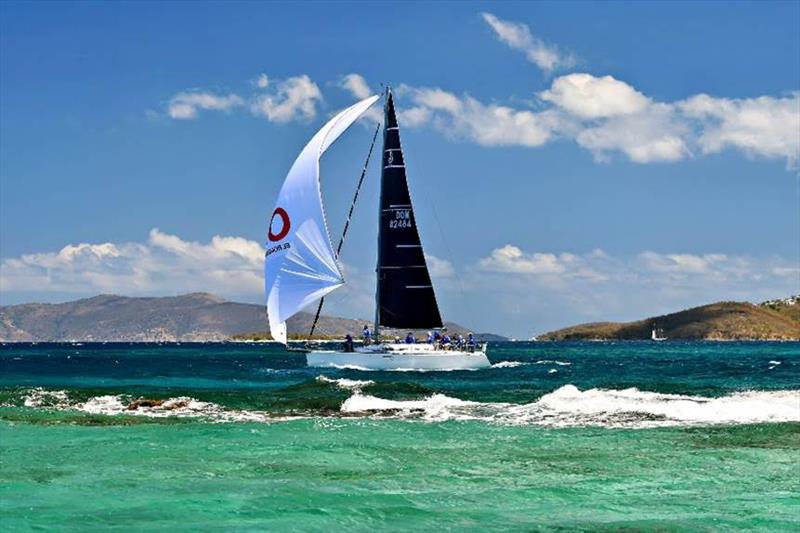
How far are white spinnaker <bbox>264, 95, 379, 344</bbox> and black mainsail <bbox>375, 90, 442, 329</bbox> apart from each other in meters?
5.21

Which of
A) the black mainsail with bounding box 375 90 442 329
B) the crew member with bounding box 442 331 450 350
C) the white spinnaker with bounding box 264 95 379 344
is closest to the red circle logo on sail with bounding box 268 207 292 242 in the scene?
the white spinnaker with bounding box 264 95 379 344

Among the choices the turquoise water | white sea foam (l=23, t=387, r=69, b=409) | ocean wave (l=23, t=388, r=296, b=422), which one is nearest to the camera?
the turquoise water

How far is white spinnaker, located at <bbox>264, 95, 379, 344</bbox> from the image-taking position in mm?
59156

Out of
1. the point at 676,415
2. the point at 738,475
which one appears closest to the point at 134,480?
the point at 738,475

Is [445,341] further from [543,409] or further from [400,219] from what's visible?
[543,409]

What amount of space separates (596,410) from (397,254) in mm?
32895

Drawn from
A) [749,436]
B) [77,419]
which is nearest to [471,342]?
[77,419]

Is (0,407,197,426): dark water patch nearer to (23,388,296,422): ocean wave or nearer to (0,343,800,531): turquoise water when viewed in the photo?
(0,343,800,531): turquoise water

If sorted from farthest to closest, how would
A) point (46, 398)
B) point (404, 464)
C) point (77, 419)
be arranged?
point (46, 398) < point (77, 419) < point (404, 464)

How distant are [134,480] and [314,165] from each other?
1673 inches

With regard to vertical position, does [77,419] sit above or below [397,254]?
below

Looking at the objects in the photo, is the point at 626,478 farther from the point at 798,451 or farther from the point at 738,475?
the point at 798,451

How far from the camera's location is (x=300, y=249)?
59375mm

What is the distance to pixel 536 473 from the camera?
19.4 metres
